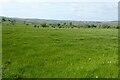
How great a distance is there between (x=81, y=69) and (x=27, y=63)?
3.90 meters

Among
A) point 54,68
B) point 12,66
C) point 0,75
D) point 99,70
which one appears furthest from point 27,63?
point 99,70

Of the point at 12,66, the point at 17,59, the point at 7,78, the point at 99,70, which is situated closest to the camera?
the point at 7,78

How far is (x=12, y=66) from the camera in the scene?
1530 cm

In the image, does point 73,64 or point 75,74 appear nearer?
point 75,74

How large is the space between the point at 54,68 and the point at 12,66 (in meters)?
2.66

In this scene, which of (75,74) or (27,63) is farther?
(27,63)

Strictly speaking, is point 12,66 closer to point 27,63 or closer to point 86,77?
point 27,63

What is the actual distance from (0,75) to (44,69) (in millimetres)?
2689

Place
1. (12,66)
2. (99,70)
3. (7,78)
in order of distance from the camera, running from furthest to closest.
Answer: (12,66)
(99,70)
(7,78)

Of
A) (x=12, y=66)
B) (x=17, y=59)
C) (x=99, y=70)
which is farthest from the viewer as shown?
(x=17, y=59)

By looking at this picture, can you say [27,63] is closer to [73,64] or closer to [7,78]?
[73,64]

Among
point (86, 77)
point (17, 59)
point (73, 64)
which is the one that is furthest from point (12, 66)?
point (86, 77)

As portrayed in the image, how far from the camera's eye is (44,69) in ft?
47.3

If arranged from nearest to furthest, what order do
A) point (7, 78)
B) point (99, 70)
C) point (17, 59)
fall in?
point (7, 78), point (99, 70), point (17, 59)
